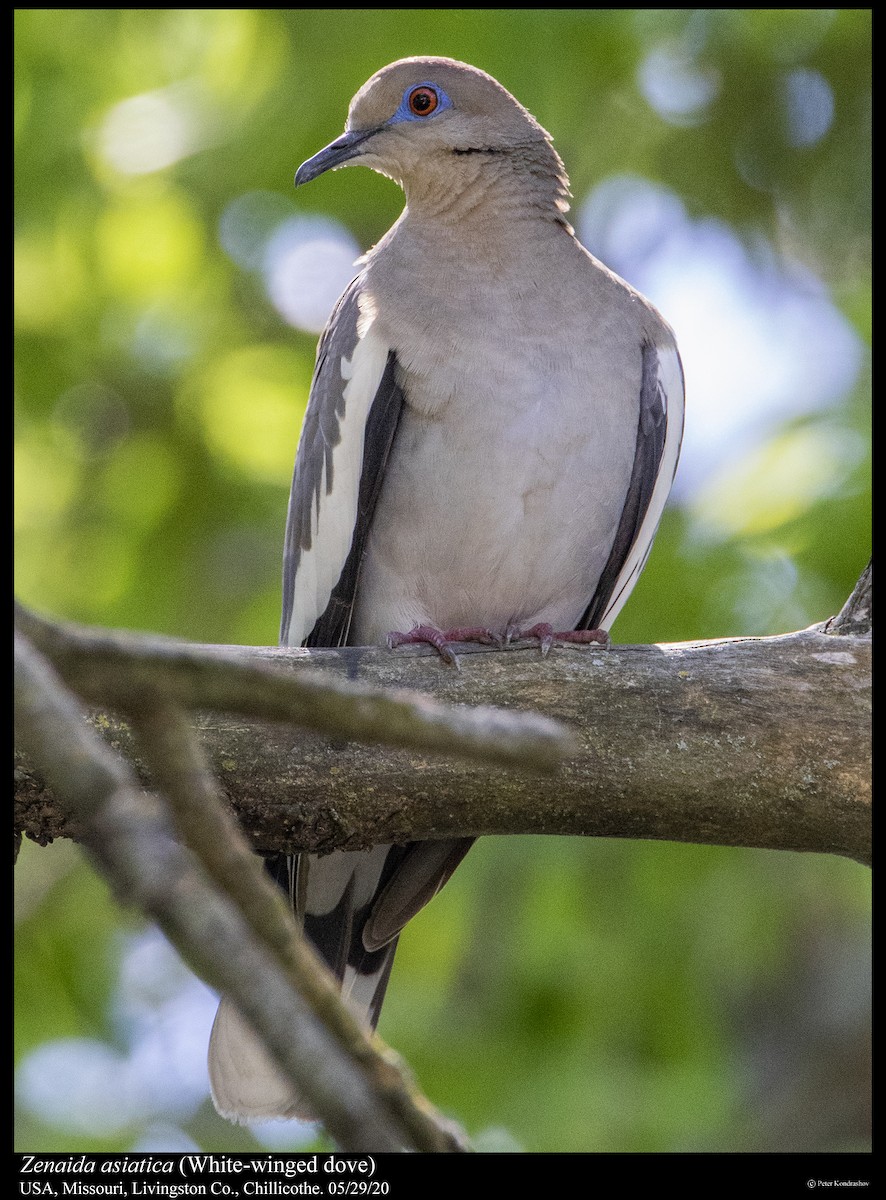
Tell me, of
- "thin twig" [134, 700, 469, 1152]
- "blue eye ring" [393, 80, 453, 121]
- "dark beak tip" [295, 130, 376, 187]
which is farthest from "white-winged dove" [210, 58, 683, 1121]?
"thin twig" [134, 700, 469, 1152]

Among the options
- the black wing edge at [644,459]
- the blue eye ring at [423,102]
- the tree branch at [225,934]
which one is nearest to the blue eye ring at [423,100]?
the blue eye ring at [423,102]

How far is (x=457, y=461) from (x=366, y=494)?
24cm

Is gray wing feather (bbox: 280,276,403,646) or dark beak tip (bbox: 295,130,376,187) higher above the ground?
dark beak tip (bbox: 295,130,376,187)

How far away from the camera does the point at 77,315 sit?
4664 mm

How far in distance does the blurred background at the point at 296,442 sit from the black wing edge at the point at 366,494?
1198 millimetres

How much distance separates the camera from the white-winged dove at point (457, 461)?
9.69ft

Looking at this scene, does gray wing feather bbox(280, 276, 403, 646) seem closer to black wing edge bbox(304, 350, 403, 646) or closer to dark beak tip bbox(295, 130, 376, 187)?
black wing edge bbox(304, 350, 403, 646)

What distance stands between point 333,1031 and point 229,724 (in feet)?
4.20

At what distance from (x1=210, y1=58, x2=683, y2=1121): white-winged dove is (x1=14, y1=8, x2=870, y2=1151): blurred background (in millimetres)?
943

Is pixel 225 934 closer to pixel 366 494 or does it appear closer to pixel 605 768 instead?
pixel 605 768

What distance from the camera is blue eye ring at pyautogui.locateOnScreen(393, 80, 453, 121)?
344 cm

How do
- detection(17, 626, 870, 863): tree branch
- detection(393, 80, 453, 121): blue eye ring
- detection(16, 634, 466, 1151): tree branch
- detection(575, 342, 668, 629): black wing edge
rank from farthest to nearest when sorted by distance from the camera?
detection(393, 80, 453, 121): blue eye ring
detection(575, 342, 668, 629): black wing edge
detection(17, 626, 870, 863): tree branch
detection(16, 634, 466, 1151): tree branch

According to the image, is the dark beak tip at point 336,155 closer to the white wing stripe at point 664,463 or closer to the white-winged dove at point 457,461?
the white-winged dove at point 457,461

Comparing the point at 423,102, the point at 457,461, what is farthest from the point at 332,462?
the point at 423,102
